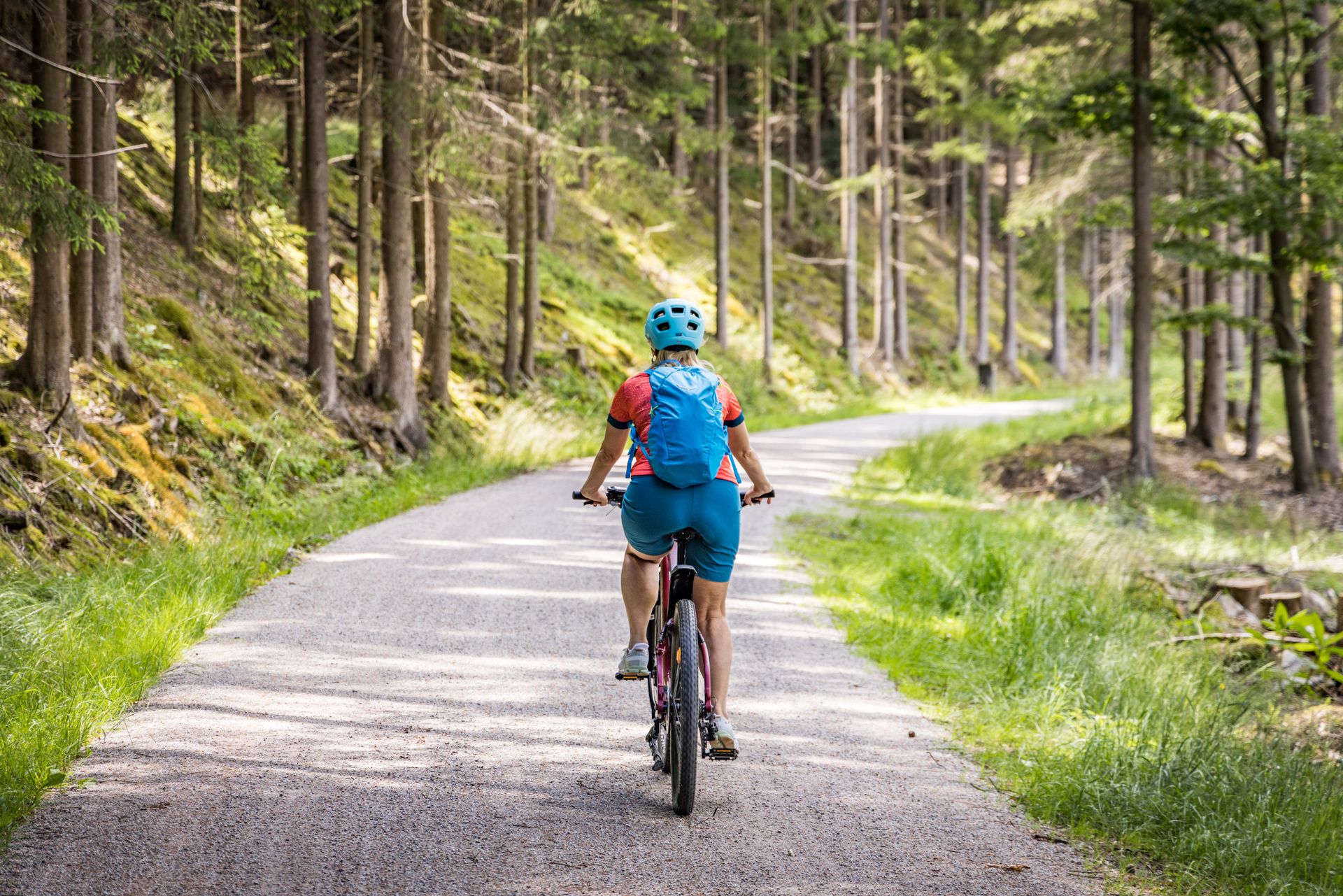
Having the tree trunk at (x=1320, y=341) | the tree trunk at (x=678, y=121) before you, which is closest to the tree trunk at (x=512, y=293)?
the tree trunk at (x=678, y=121)

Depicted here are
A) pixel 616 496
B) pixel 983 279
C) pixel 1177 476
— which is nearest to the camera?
pixel 616 496

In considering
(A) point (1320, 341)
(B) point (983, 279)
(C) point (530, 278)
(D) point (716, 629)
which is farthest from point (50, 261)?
(B) point (983, 279)

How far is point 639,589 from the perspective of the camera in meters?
4.59

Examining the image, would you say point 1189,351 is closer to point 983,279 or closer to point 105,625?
point 983,279

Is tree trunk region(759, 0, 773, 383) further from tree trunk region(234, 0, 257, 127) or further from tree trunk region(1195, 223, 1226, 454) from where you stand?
tree trunk region(234, 0, 257, 127)

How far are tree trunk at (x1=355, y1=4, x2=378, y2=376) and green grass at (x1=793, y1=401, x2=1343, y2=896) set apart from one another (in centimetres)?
737

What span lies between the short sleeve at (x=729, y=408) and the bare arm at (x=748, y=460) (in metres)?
0.05

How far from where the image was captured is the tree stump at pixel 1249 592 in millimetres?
9492

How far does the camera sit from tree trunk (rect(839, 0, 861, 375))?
3212 cm

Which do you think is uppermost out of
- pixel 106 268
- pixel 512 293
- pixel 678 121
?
pixel 678 121

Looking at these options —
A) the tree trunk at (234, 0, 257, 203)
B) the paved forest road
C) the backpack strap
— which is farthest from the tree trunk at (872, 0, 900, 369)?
the backpack strap

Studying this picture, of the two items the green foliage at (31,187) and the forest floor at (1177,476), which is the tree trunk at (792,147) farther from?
the green foliage at (31,187)

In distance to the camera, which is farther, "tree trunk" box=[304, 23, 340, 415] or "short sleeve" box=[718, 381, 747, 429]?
"tree trunk" box=[304, 23, 340, 415]

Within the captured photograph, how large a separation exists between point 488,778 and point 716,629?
3.91ft
